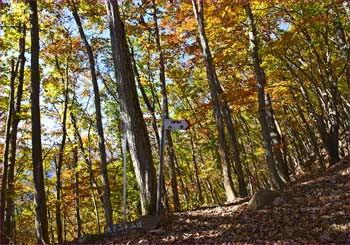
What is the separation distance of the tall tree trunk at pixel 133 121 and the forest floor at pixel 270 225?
696mm

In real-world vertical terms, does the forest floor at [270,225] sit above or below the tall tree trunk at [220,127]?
below

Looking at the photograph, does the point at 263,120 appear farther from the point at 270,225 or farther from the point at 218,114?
the point at 270,225

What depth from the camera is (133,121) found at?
656cm

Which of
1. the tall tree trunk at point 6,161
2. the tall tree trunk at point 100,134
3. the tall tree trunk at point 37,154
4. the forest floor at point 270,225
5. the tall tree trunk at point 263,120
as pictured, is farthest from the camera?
the tall tree trunk at point 100,134

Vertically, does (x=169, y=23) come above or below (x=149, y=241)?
above

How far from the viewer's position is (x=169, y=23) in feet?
43.7

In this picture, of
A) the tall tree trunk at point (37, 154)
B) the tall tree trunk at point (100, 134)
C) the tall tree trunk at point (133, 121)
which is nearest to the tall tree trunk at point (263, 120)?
the tall tree trunk at point (133, 121)

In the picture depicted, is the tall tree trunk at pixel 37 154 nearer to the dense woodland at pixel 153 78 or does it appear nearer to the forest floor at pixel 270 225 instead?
the dense woodland at pixel 153 78

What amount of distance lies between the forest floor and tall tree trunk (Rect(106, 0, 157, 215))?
696 millimetres

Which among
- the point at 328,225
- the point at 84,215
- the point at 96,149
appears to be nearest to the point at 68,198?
the point at 96,149

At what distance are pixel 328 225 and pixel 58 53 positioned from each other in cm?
1434

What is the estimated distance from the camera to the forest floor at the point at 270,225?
4.80 m

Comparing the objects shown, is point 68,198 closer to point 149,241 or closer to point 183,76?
point 183,76

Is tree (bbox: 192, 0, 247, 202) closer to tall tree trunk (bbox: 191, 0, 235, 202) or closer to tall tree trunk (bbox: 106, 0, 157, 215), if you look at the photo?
tall tree trunk (bbox: 191, 0, 235, 202)
